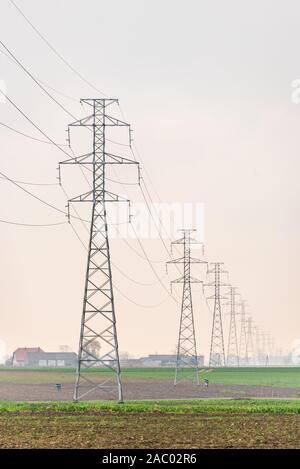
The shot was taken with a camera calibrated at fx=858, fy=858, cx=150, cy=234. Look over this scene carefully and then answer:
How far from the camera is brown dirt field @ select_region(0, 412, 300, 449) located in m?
33.6

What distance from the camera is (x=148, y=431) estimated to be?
38.9 metres

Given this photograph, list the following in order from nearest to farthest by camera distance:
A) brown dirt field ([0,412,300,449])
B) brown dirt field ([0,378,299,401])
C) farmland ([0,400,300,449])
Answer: brown dirt field ([0,412,300,449]) → farmland ([0,400,300,449]) → brown dirt field ([0,378,299,401])

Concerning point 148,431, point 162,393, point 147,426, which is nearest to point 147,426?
point 147,426

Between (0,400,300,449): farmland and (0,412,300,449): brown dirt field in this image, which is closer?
(0,412,300,449): brown dirt field

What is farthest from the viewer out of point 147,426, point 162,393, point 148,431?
point 162,393

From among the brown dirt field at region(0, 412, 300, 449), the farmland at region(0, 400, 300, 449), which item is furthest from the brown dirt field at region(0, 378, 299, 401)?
the brown dirt field at region(0, 412, 300, 449)

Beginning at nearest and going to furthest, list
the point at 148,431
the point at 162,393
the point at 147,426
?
the point at 148,431 → the point at 147,426 → the point at 162,393

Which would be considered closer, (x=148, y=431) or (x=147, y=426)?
(x=148, y=431)

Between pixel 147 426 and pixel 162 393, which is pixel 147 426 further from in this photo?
pixel 162 393

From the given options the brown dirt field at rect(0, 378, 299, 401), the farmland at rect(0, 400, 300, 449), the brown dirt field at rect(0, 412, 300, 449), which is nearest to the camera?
the brown dirt field at rect(0, 412, 300, 449)

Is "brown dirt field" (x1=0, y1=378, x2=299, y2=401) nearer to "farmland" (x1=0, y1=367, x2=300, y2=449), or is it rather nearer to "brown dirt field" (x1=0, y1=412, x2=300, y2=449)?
"farmland" (x1=0, y1=367, x2=300, y2=449)

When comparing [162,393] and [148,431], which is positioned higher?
[148,431]
